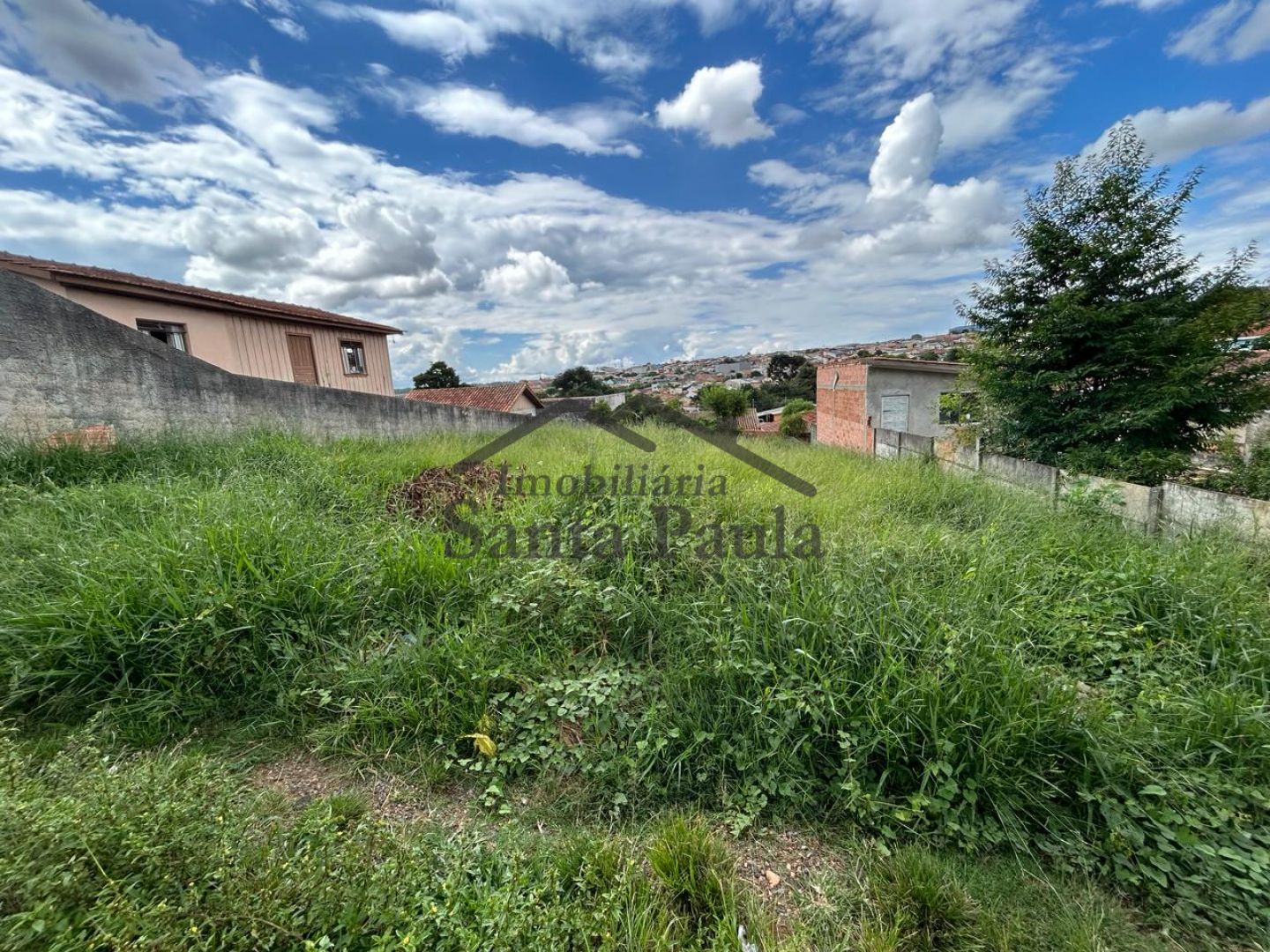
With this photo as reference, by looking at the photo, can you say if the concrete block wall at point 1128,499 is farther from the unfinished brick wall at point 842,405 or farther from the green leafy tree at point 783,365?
the green leafy tree at point 783,365

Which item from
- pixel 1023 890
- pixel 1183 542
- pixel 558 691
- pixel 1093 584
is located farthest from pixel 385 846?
pixel 1183 542

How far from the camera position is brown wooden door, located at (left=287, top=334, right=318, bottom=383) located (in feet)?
37.5

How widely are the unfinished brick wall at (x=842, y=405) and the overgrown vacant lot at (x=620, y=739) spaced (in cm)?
1041

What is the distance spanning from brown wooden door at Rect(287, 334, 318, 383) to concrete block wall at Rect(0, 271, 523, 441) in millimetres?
6360

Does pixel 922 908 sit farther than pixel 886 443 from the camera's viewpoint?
No

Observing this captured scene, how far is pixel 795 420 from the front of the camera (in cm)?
2022

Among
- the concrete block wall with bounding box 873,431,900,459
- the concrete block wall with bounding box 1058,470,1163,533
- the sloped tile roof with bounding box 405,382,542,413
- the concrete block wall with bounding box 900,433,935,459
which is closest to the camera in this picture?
the concrete block wall with bounding box 1058,470,1163,533

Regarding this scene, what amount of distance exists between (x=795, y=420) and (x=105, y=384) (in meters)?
20.1

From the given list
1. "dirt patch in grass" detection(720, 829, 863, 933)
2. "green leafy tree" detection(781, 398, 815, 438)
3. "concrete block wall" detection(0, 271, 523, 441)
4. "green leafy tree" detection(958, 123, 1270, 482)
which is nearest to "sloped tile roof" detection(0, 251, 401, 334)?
"concrete block wall" detection(0, 271, 523, 441)

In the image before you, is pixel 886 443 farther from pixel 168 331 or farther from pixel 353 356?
pixel 168 331

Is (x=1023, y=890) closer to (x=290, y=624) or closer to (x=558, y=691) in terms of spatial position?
(x=558, y=691)

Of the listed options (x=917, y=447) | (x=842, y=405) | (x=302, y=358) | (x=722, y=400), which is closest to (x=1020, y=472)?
(x=917, y=447)

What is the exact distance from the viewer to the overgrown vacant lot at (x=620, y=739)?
4.57ft

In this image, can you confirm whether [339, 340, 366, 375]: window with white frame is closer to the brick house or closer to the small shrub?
the brick house
